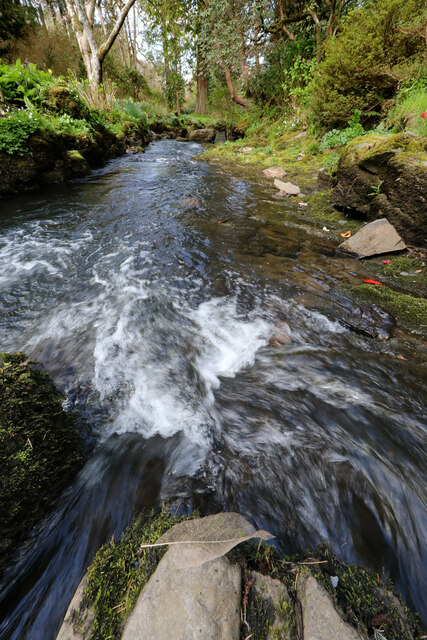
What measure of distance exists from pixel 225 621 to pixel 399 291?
342 cm

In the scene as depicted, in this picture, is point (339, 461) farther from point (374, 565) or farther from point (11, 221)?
point (11, 221)

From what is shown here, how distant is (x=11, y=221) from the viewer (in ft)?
16.1

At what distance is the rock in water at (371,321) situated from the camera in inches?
104

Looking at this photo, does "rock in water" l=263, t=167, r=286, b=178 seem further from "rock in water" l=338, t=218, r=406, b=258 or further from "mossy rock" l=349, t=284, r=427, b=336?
"mossy rock" l=349, t=284, r=427, b=336

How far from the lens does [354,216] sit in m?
4.91

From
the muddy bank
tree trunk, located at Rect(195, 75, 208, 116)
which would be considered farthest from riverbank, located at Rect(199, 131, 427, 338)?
tree trunk, located at Rect(195, 75, 208, 116)

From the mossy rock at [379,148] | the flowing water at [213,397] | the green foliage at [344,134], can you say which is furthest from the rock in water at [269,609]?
the green foliage at [344,134]

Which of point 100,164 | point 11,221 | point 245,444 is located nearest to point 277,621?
point 245,444

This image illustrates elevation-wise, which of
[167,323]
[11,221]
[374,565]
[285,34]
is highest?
[285,34]

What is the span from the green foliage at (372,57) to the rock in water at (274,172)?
6.76 feet

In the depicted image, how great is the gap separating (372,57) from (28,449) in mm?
10123

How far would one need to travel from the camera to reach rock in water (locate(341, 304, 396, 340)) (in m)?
2.63

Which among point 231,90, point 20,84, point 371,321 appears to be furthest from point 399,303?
point 231,90

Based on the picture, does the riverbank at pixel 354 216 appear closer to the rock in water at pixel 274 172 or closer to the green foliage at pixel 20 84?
the rock in water at pixel 274 172
